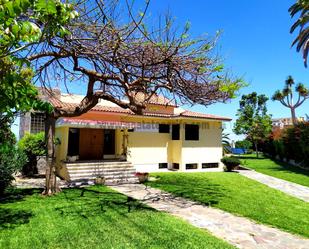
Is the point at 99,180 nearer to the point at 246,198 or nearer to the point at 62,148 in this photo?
the point at 62,148

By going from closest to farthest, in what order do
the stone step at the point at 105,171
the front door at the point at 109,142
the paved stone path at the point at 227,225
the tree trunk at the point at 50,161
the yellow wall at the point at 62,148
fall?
the paved stone path at the point at 227,225
the tree trunk at the point at 50,161
the stone step at the point at 105,171
the yellow wall at the point at 62,148
the front door at the point at 109,142

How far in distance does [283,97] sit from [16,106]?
2537 inches

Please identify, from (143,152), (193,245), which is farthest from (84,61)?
(143,152)

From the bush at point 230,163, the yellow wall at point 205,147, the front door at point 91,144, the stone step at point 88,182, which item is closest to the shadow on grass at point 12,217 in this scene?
the stone step at point 88,182

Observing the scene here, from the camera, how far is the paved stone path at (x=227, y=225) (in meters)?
9.82

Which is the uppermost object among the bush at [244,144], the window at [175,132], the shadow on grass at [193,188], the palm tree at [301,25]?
the palm tree at [301,25]

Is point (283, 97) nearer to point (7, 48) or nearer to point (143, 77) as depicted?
point (143, 77)

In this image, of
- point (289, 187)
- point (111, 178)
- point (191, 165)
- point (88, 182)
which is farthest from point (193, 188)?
point (191, 165)

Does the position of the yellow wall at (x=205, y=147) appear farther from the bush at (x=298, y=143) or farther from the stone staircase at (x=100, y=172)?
the bush at (x=298, y=143)

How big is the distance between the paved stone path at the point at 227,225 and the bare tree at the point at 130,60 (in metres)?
5.62

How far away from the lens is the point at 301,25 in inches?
1221

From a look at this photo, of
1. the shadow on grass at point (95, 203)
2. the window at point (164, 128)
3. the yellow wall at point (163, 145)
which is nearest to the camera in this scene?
the shadow on grass at point (95, 203)

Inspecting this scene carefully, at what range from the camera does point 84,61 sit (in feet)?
50.2

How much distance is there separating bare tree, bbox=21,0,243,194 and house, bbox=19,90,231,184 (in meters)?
7.69
